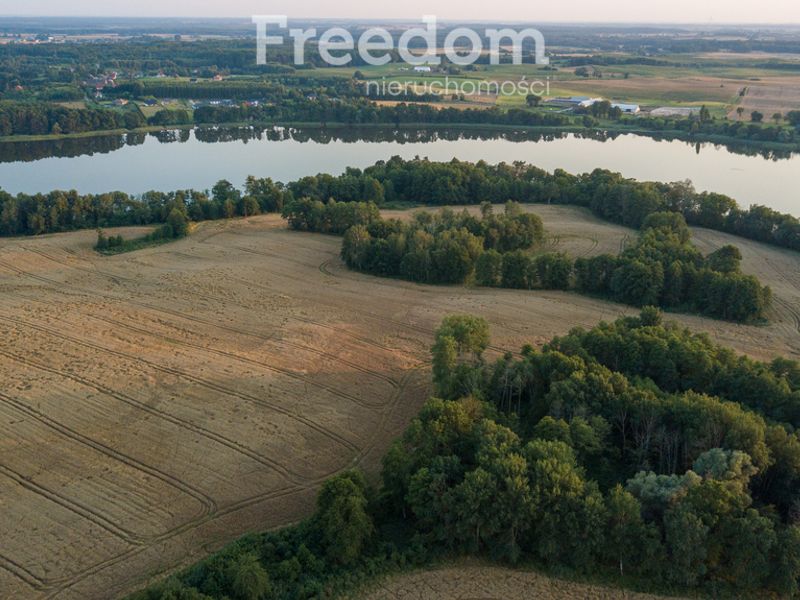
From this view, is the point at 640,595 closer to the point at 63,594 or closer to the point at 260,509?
the point at 260,509

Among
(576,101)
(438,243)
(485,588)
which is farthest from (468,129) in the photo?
(485,588)

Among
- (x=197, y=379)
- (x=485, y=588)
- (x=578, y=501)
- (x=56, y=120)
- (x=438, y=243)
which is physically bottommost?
(x=485, y=588)

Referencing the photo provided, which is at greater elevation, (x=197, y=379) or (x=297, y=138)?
(x=297, y=138)

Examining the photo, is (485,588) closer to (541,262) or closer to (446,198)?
(541,262)

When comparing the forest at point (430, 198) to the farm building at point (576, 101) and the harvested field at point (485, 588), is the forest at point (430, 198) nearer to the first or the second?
the harvested field at point (485, 588)

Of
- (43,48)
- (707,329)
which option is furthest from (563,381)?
(43,48)

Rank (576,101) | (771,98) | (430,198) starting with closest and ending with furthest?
(430,198) < (771,98) < (576,101)

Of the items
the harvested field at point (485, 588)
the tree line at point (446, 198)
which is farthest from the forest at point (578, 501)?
the tree line at point (446, 198)
